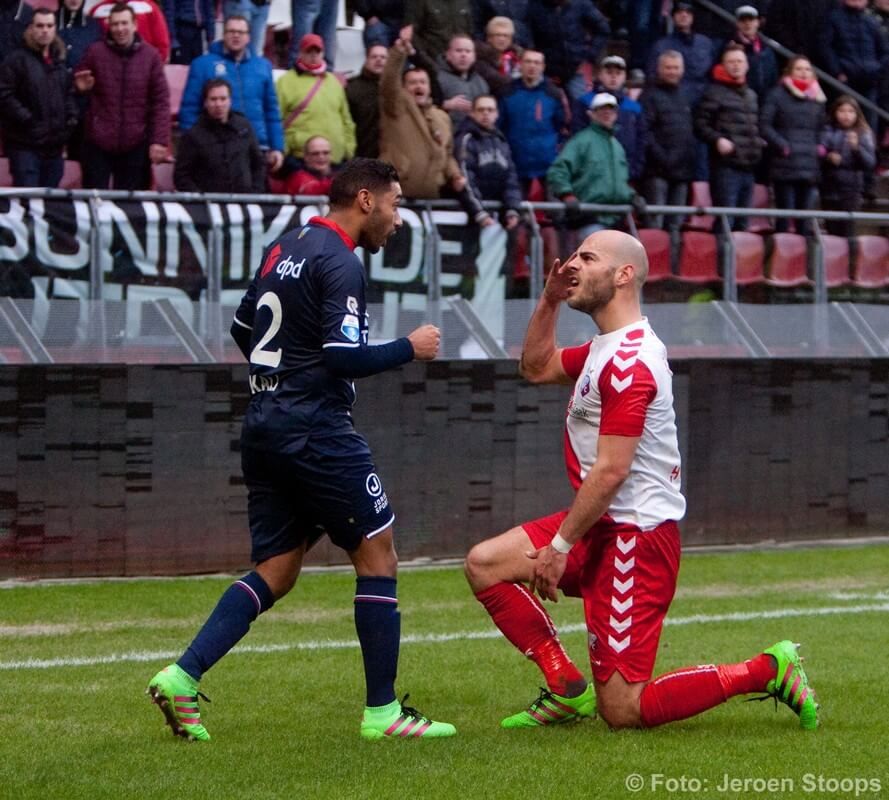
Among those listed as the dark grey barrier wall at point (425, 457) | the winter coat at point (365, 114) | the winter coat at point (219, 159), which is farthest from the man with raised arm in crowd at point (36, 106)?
the dark grey barrier wall at point (425, 457)

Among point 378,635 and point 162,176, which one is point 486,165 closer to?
point 162,176

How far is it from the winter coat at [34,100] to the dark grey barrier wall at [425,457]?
2641mm

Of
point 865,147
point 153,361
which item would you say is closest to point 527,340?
point 153,361

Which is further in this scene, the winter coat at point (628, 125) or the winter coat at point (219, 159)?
the winter coat at point (628, 125)

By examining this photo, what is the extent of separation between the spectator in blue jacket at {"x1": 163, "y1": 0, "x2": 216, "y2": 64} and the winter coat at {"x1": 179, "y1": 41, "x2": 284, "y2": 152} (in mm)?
1082

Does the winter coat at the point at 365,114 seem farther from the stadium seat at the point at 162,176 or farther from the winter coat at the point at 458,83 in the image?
the stadium seat at the point at 162,176

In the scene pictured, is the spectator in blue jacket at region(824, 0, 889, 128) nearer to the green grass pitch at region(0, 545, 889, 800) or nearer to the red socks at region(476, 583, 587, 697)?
the green grass pitch at region(0, 545, 889, 800)

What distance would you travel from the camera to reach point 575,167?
43.1 ft

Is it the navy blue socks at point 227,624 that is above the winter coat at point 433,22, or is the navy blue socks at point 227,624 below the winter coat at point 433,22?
below

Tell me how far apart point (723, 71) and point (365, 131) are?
149 inches

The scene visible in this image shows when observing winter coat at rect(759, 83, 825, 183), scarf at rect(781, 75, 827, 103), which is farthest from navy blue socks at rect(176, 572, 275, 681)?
scarf at rect(781, 75, 827, 103)

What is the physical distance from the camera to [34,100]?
12.0 meters

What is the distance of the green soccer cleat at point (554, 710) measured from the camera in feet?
20.6

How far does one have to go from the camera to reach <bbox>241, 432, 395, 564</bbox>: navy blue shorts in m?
6.03
